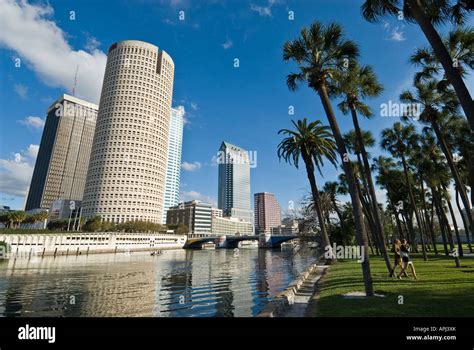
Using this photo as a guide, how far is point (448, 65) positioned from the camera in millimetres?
10438

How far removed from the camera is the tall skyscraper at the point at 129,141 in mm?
166750

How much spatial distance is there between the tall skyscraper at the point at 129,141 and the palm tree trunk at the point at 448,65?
171 metres

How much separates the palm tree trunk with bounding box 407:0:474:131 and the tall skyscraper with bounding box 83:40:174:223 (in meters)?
171

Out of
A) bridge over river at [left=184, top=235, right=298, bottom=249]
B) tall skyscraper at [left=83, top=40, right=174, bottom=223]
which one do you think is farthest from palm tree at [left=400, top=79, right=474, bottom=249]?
tall skyscraper at [left=83, top=40, right=174, bottom=223]

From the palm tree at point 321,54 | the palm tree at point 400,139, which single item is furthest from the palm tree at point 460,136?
the palm tree at point 321,54

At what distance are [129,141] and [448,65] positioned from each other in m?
179

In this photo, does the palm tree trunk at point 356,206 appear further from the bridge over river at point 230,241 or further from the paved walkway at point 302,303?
the bridge over river at point 230,241

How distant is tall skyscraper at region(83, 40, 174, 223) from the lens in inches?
6565

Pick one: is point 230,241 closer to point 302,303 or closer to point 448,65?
point 302,303

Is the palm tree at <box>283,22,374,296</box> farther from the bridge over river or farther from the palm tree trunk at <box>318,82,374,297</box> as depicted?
the bridge over river

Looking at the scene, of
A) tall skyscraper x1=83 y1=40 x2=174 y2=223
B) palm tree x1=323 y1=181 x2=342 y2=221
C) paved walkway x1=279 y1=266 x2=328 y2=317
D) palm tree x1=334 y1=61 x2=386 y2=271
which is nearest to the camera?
paved walkway x1=279 y1=266 x2=328 y2=317
